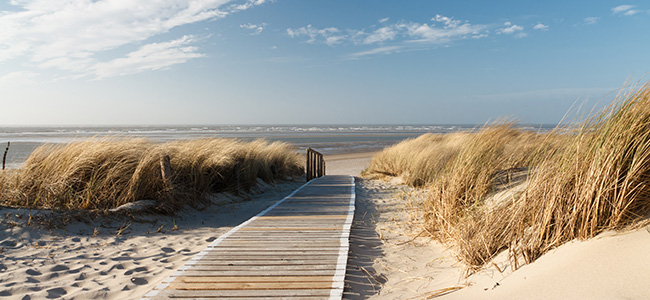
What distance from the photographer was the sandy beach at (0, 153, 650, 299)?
219cm

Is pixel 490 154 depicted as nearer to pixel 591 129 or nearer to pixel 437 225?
pixel 437 225

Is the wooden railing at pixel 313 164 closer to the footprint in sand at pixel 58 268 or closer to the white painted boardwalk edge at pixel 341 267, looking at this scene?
the white painted boardwalk edge at pixel 341 267

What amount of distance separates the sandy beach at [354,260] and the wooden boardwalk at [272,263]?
0.76ft

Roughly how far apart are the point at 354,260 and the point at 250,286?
121cm

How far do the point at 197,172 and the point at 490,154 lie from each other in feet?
16.4

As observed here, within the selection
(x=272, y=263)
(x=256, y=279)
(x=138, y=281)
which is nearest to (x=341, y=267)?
(x=272, y=263)

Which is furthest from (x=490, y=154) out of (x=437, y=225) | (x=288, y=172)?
(x=288, y=172)

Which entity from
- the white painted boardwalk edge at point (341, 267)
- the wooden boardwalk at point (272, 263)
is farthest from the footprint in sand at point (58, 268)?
the white painted boardwalk edge at point (341, 267)

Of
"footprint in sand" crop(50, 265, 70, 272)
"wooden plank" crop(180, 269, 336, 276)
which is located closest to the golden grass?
"footprint in sand" crop(50, 265, 70, 272)

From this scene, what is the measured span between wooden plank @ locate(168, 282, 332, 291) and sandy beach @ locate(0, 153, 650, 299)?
287 mm

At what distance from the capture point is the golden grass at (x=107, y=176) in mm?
5484

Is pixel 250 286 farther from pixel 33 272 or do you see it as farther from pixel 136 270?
pixel 33 272

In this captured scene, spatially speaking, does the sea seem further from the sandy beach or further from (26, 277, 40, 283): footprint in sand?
(26, 277, 40, 283): footprint in sand

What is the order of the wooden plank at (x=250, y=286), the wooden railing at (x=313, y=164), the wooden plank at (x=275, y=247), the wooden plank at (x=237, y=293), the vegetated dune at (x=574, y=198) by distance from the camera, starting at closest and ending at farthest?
the vegetated dune at (x=574, y=198)
the wooden plank at (x=237, y=293)
the wooden plank at (x=250, y=286)
the wooden plank at (x=275, y=247)
the wooden railing at (x=313, y=164)
